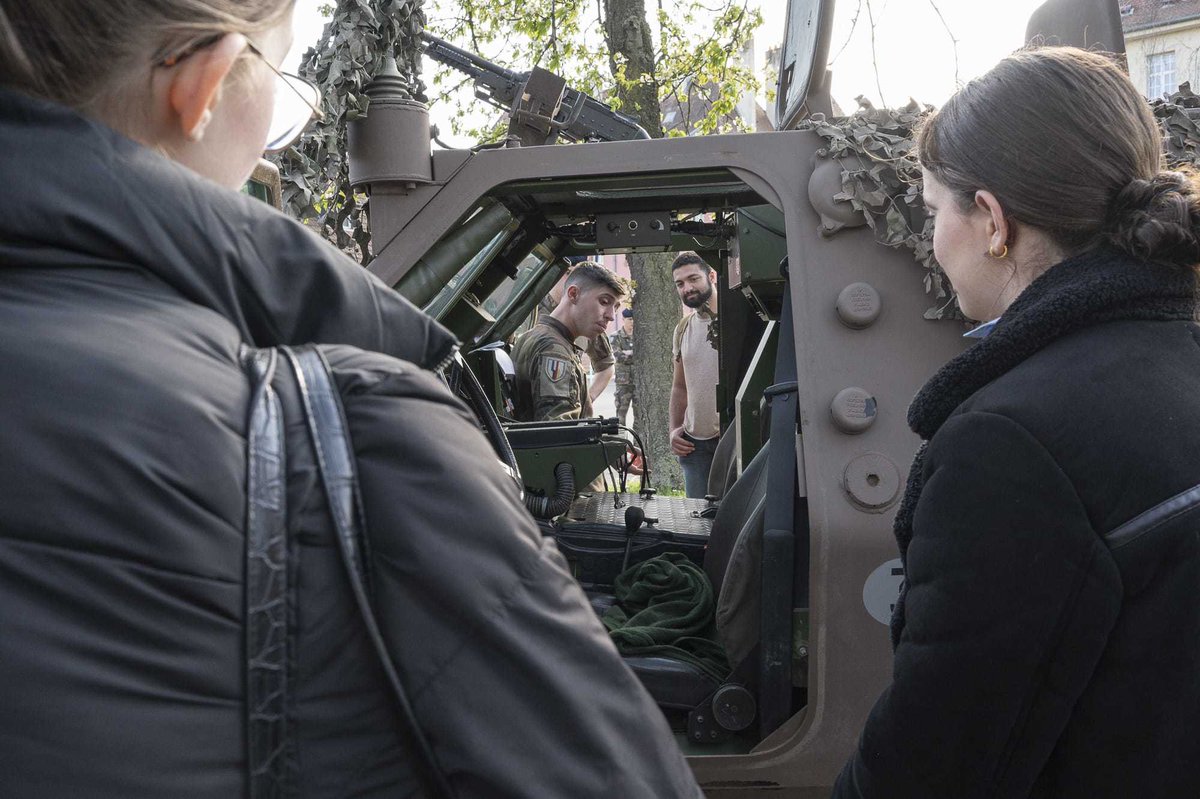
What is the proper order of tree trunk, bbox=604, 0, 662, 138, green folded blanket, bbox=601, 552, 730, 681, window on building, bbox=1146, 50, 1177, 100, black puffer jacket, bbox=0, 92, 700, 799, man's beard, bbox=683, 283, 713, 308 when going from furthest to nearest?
window on building, bbox=1146, 50, 1177, 100
tree trunk, bbox=604, 0, 662, 138
man's beard, bbox=683, 283, 713, 308
green folded blanket, bbox=601, 552, 730, 681
black puffer jacket, bbox=0, 92, 700, 799

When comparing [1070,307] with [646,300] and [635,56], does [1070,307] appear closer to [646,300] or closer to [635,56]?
[646,300]

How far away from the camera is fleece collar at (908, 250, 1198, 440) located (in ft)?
4.22

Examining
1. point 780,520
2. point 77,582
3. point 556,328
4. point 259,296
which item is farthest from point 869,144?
point 556,328

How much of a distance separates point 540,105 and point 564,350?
209 cm

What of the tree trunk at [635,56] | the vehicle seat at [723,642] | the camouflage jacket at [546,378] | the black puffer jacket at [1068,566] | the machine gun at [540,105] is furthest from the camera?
the tree trunk at [635,56]

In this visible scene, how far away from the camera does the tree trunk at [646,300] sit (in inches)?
379

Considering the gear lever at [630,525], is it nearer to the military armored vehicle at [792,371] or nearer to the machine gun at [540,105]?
the military armored vehicle at [792,371]

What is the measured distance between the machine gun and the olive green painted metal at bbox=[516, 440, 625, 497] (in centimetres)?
102

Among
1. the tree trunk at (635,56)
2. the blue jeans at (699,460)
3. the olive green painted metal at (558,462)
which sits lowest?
the blue jeans at (699,460)

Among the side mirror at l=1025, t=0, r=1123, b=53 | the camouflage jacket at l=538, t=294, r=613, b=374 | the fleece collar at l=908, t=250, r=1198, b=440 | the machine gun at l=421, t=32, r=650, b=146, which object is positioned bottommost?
the camouflage jacket at l=538, t=294, r=613, b=374

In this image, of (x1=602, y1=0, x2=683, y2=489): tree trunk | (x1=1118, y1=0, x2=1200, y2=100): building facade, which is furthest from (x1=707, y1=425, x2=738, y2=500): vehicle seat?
(x1=1118, y1=0, x2=1200, y2=100): building facade

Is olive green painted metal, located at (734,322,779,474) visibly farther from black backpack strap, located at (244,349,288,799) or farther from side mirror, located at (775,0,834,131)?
black backpack strap, located at (244,349,288,799)

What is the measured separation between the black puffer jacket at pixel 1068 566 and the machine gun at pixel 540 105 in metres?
1.76

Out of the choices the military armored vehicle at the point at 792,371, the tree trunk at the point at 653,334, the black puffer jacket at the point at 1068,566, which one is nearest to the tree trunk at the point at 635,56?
the tree trunk at the point at 653,334
